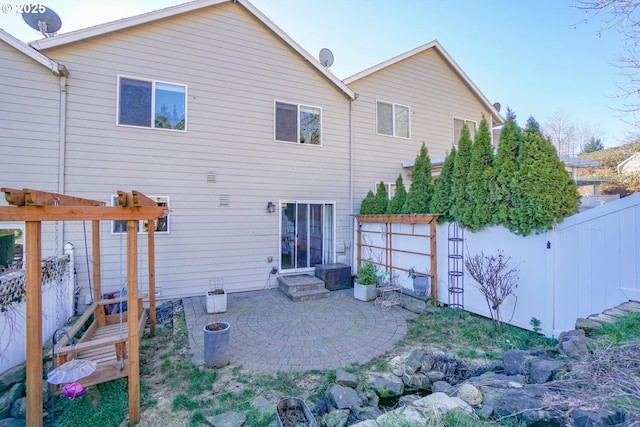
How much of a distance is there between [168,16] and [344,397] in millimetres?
8566

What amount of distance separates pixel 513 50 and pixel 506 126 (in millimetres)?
6192

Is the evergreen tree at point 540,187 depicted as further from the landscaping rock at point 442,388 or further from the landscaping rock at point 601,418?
the landscaping rock at point 601,418

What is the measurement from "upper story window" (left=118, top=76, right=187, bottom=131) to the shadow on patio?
14.1 ft

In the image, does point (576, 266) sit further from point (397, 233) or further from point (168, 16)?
point (168, 16)

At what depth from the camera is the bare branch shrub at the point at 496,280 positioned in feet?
16.7

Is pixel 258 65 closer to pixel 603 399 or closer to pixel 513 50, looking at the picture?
pixel 513 50

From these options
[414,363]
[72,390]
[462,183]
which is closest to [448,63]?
[462,183]

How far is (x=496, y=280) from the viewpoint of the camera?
511cm

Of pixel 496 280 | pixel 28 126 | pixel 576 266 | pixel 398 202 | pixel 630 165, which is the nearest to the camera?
pixel 576 266

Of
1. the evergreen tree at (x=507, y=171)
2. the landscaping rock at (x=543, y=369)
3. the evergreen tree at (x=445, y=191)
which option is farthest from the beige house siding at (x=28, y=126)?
the evergreen tree at (x=507, y=171)

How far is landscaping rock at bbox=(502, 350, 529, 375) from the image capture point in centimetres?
336

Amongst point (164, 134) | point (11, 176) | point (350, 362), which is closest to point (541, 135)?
point (350, 362)

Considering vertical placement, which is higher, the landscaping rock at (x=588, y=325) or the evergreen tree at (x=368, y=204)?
the evergreen tree at (x=368, y=204)

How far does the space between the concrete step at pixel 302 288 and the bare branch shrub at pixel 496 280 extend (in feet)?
11.7
